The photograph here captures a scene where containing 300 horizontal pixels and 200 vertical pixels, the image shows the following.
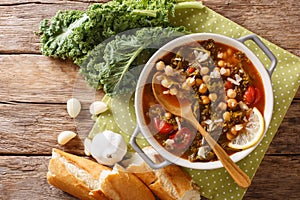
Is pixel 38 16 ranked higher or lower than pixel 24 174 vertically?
higher

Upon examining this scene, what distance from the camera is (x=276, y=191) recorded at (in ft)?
9.27

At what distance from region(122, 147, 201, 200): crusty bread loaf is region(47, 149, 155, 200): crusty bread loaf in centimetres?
4

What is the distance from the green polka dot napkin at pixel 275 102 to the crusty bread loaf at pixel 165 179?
6 cm

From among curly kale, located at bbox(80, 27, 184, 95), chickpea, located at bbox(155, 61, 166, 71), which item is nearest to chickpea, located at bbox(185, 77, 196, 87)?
chickpea, located at bbox(155, 61, 166, 71)

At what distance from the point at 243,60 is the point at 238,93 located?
0.52 feet

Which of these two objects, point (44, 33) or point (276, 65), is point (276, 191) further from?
point (44, 33)

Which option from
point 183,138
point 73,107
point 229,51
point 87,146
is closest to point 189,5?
point 229,51

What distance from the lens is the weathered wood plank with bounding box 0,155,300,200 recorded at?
2816 mm

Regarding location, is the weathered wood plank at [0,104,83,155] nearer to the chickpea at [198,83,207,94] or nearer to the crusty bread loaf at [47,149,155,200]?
the crusty bread loaf at [47,149,155,200]

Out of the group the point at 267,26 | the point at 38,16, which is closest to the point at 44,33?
the point at 38,16

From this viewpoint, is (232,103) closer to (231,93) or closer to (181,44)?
(231,93)

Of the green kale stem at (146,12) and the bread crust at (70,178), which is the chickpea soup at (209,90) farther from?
the bread crust at (70,178)

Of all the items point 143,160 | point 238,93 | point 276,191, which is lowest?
point 276,191

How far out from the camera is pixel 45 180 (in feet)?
9.49
